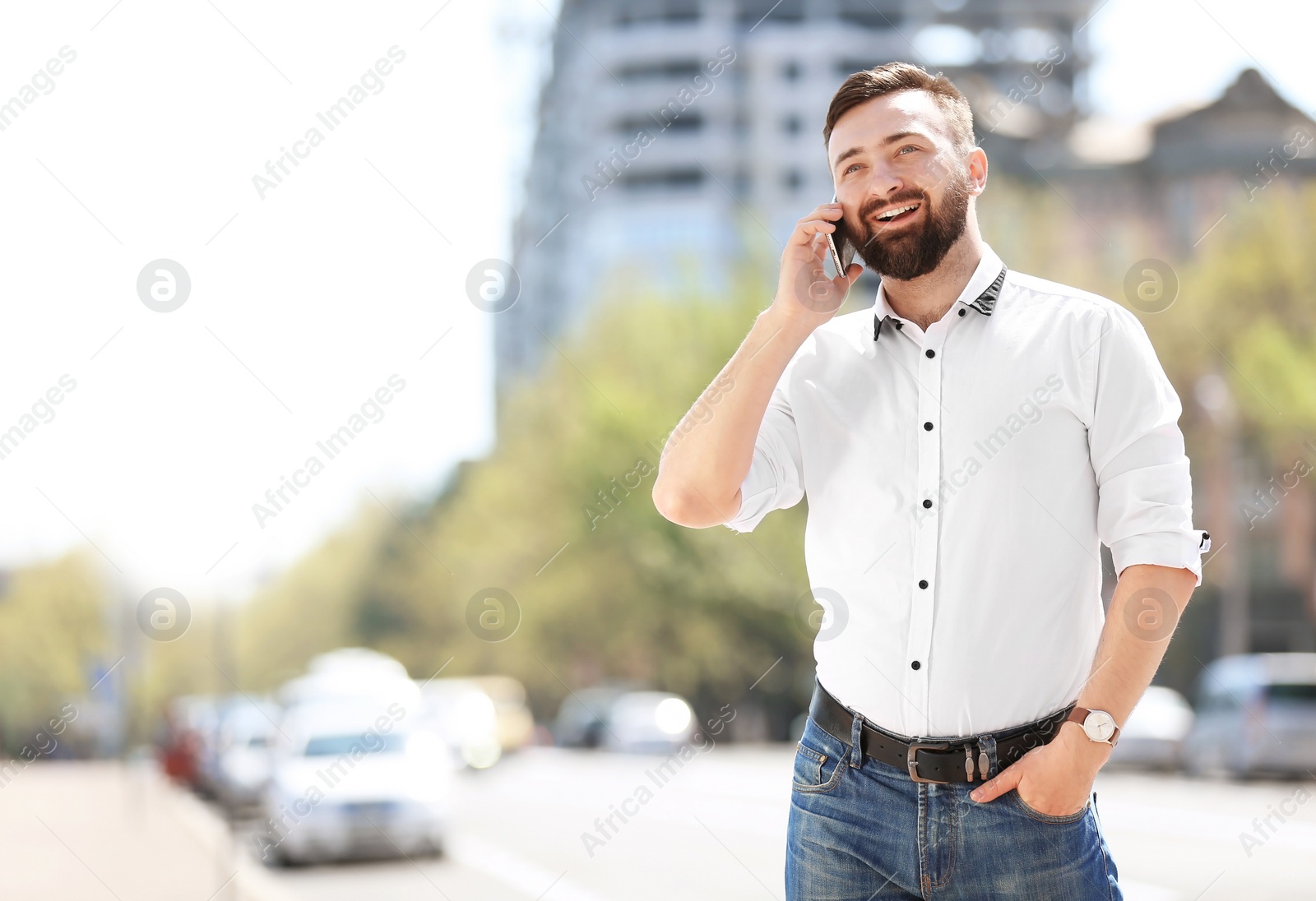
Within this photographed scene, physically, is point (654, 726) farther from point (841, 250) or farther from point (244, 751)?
point (841, 250)

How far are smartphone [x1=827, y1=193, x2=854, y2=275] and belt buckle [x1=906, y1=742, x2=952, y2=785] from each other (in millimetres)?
875

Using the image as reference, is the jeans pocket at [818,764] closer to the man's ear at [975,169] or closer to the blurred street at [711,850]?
the man's ear at [975,169]

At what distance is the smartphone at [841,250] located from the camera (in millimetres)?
2730

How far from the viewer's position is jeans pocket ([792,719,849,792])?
8.70 feet

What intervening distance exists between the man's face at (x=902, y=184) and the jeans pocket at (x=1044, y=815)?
930 mm

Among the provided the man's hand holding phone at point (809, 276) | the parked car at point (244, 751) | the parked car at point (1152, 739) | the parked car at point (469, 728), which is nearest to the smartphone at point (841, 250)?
the man's hand holding phone at point (809, 276)

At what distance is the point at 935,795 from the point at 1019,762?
0.16 m

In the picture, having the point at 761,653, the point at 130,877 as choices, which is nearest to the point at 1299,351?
the point at 761,653

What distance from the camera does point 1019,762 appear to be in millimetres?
2463

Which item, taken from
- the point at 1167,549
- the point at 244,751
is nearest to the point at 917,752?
the point at 1167,549

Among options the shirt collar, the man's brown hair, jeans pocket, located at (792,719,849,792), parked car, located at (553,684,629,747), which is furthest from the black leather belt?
parked car, located at (553,684,629,747)

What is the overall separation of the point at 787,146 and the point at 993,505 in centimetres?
8882

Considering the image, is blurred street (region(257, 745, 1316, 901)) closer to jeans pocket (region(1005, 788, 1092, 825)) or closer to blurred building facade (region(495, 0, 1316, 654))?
jeans pocket (region(1005, 788, 1092, 825))

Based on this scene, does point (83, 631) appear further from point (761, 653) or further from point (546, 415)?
point (761, 653)
